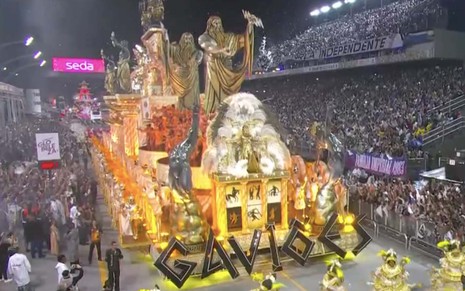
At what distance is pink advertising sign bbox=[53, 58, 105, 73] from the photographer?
44219mm

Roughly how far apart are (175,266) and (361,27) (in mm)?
28884

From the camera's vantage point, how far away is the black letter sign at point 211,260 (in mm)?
9719

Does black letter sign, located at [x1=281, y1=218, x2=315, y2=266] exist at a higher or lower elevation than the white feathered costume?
lower

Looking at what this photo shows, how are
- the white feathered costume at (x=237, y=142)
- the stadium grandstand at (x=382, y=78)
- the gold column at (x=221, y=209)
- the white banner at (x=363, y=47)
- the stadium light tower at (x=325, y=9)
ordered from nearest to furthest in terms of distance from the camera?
1. the gold column at (x=221, y=209)
2. the white feathered costume at (x=237, y=142)
3. the stadium grandstand at (x=382, y=78)
4. the white banner at (x=363, y=47)
5. the stadium light tower at (x=325, y=9)

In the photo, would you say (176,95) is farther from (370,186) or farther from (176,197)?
(176,197)

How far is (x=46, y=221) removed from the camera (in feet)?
40.7

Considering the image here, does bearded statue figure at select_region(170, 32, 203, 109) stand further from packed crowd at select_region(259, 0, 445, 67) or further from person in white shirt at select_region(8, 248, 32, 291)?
packed crowd at select_region(259, 0, 445, 67)

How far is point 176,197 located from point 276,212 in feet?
8.70

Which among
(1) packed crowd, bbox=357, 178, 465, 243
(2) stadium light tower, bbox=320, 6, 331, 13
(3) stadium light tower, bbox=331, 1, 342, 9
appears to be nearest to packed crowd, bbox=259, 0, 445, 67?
(3) stadium light tower, bbox=331, 1, 342, 9

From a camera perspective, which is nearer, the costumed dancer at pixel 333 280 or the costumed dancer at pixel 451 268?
the costumed dancer at pixel 333 280

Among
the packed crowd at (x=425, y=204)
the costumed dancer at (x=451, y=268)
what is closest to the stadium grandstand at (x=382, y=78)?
the packed crowd at (x=425, y=204)

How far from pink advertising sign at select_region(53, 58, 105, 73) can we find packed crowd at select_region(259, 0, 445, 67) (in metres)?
16.8

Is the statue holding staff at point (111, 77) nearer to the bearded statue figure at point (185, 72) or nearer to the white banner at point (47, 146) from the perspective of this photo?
the bearded statue figure at point (185, 72)

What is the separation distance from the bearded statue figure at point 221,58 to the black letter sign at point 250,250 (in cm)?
634
